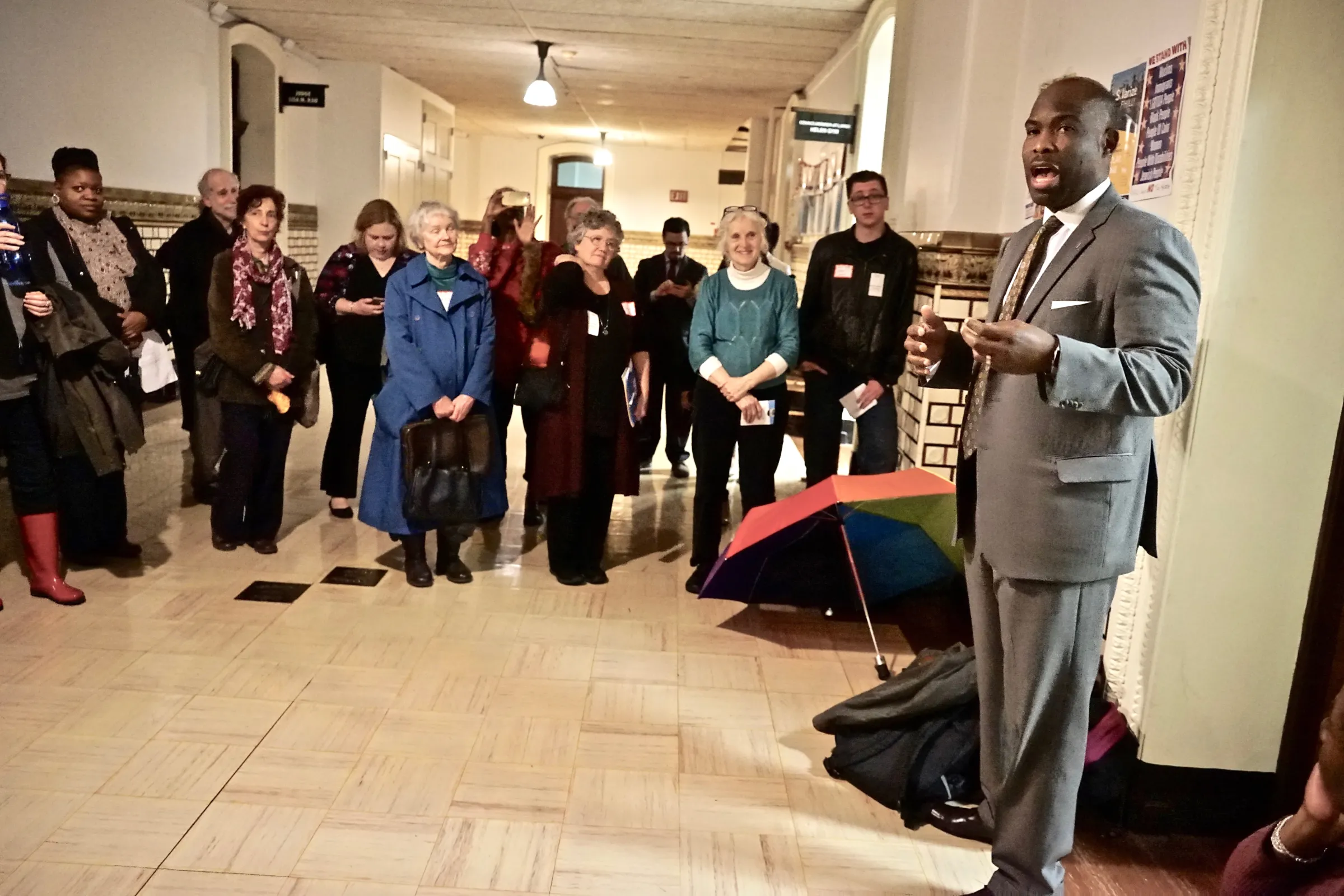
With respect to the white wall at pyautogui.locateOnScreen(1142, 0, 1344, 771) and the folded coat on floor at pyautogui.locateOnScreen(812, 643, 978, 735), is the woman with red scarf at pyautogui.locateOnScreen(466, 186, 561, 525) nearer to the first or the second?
the folded coat on floor at pyautogui.locateOnScreen(812, 643, 978, 735)

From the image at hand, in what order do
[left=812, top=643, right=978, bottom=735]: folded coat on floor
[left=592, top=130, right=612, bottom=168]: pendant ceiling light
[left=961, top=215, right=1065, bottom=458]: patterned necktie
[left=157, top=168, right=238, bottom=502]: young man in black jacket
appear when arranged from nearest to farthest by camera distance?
[left=961, top=215, right=1065, bottom=458]: patterned necktie
[left=812, top=643, right=978, bottom=735]: folded coat on floor
[left=157, top=168, right=238, bottom=502]: young man in black jacket
[left=592, top=130, right=612, bottom=168]: pendant ceiling light

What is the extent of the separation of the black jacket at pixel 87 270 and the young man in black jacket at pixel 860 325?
259cm

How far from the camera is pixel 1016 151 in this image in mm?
4230

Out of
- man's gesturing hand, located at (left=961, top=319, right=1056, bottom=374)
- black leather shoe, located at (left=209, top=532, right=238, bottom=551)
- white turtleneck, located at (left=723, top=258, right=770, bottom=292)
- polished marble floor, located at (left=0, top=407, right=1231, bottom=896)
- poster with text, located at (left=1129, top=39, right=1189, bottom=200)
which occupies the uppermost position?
poster with text, located at (left=1129, top=39, right=1189, bottom=200)

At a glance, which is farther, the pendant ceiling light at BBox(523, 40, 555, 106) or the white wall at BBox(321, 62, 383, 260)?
the white wall at BBox(321, 62, 383, 260)

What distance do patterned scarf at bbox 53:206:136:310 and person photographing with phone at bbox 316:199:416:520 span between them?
2.37 ft

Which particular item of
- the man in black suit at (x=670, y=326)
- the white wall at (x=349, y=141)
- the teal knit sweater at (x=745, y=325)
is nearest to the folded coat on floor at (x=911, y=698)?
the teal knit sweater at (x=745, y=325)

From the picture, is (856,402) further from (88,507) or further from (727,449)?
(88,507)

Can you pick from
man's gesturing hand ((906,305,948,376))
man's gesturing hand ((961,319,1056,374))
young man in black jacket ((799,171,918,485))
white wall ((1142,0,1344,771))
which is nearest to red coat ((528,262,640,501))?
young man in black jacket ((799,171,918,485))

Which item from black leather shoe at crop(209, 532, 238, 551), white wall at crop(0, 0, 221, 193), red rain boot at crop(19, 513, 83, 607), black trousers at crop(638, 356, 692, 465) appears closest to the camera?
red rain boot at crop(19, 513, 83, 607)

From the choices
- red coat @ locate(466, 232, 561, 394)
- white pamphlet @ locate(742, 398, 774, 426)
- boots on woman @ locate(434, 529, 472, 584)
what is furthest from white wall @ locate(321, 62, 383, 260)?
white pamphlet @ locate(742, 398, 774, 426)

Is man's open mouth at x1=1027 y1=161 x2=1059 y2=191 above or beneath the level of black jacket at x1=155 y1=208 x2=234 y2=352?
above

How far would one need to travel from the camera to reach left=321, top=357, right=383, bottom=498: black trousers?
15.1 ft

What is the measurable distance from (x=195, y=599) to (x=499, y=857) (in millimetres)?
1999
